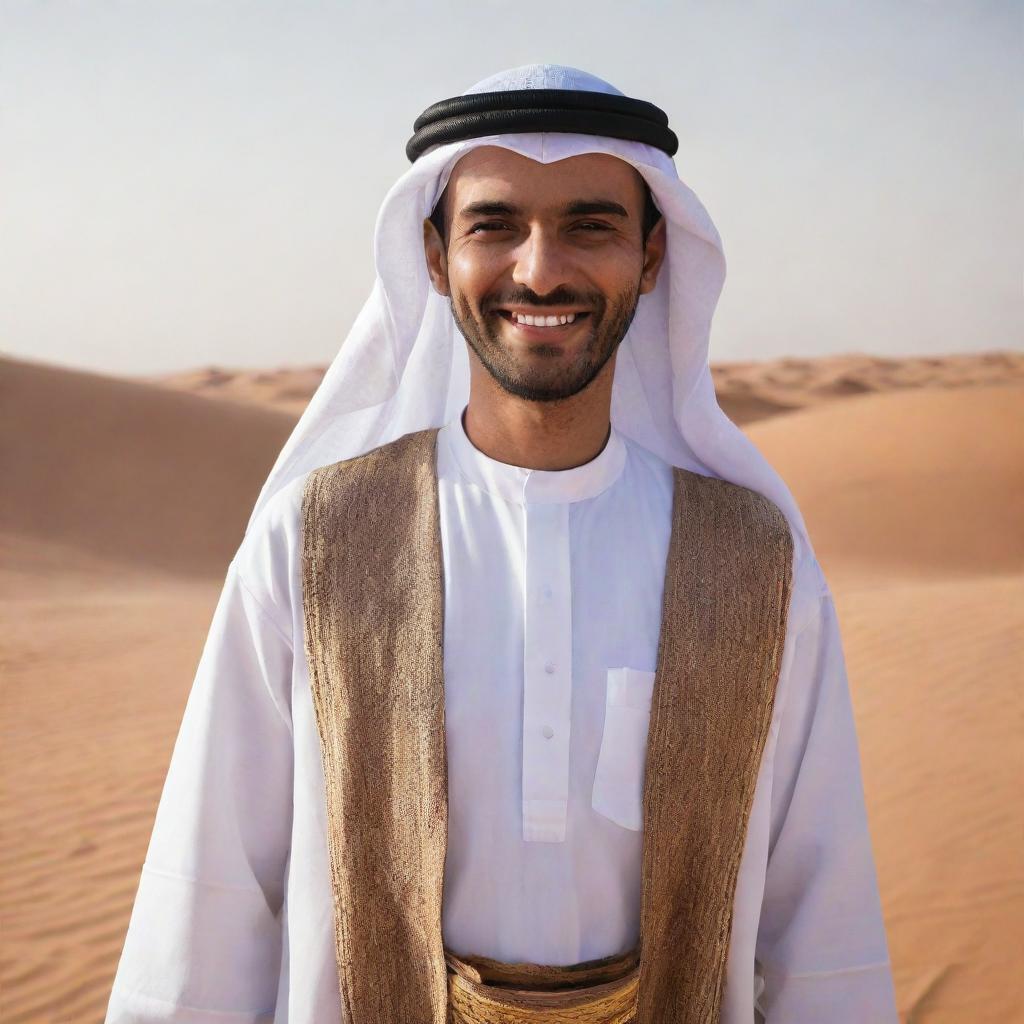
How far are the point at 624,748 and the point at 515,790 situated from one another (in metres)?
0.17

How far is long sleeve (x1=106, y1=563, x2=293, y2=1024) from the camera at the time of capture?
167 cm

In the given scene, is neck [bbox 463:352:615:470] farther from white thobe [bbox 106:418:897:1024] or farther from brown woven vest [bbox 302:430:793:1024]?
brown woven vest [bbox 302:430:793:1024]

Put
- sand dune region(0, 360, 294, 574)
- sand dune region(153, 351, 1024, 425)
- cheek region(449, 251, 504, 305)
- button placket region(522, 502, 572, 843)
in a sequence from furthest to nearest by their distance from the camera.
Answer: sand dune region(153, 351, 1024, 425) < sand dune region(0, 360, 294, 574) < cheek region(449, 251, 504, 305) < button placket region(522, 502, 572, 843)

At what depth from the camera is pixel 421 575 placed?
1708 millimetres

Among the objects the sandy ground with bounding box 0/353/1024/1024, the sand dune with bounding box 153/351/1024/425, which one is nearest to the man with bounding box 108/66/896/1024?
the sandy ground with bounding box 0/353/1024/1024

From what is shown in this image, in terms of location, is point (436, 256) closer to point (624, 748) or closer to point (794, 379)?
point (624, 748)

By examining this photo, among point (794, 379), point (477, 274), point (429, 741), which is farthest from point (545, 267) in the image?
point (794, 379)

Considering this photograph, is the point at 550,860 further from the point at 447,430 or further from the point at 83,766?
the point at 83,766

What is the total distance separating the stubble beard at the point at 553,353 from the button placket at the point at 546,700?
0.26m

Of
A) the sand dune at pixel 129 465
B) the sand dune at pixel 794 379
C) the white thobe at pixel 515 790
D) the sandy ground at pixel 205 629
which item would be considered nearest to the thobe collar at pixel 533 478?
the white thobe at pixel 515 790

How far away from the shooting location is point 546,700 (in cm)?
163

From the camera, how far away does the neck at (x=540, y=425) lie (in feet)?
5.94

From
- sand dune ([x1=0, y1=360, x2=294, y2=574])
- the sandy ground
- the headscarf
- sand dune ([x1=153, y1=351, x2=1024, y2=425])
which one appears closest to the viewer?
the headscarf

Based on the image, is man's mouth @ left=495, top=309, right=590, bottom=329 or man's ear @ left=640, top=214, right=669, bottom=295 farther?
man's ear @ left=640, top=214, right=669, bottom=295
